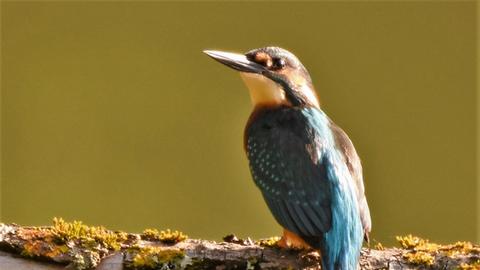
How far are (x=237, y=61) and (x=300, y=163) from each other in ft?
2.15

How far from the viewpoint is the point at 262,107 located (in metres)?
3.28

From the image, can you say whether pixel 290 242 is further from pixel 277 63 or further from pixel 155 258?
pixel 277 63

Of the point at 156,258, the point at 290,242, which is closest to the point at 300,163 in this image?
the point at 290,242

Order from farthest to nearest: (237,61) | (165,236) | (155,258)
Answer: (237,61) → (165,236) → (155,258)

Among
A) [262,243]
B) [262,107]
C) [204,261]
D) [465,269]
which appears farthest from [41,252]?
[465,269]

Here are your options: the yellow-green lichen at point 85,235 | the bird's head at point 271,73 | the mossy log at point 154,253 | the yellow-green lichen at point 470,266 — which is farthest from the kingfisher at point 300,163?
the yellow-green lichen at point 85,235

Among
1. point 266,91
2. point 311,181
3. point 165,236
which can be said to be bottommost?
point 165,236

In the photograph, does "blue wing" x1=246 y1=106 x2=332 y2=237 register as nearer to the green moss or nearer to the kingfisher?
the kingfisher

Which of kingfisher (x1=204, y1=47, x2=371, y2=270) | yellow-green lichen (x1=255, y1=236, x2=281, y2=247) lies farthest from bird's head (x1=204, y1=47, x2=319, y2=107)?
yellow-green lichen (x1=255, y1=236, x2=281, y2=247)

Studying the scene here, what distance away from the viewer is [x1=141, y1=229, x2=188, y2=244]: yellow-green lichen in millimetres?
2666

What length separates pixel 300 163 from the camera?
2.82 m

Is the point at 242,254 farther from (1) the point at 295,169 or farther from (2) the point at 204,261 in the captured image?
(1) the point at 295,169

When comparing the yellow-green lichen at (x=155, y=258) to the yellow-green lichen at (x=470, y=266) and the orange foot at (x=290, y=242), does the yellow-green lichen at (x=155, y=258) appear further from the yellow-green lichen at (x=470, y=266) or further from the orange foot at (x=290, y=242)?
the yellow-green lichen at (x=470, y=266)

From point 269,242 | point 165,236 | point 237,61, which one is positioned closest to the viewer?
point 165,236
